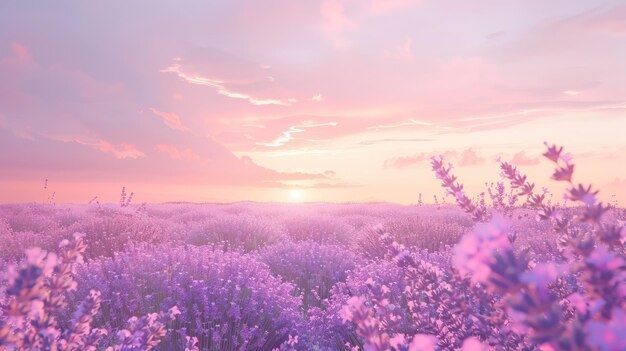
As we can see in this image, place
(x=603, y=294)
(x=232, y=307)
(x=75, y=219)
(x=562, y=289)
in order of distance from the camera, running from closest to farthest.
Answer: (x=603, y=294)
(x=562, y=289)
(x=232, y=307)
(x=75, y=219)

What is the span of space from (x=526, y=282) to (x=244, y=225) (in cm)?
997

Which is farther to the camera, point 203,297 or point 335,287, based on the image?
point 335,287

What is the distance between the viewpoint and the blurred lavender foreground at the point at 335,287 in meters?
1.09

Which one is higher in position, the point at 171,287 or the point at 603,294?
the point at 603,294

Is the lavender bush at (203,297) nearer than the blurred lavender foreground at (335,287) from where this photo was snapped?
No

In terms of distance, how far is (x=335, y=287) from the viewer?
659 centimetres

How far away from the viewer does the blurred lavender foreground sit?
109 centimetres

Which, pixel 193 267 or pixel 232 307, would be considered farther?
pixel 193 267

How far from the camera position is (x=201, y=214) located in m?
16.0

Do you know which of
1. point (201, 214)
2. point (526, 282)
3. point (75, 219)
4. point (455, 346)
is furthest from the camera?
point (201, 214)

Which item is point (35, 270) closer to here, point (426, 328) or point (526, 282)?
point (526, 282)

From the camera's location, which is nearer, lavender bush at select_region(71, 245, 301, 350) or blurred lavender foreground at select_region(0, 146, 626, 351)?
blurred lavender foreground at select_region(0, 146, 626, 351)

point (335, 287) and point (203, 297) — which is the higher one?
point (203, 297)

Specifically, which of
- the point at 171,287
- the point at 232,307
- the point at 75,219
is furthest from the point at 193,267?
the point at 75,219
